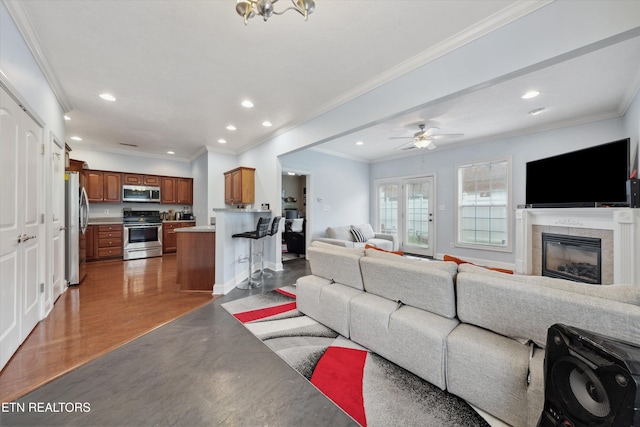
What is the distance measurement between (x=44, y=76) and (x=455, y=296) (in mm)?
4459

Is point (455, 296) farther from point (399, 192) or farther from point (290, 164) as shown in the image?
point (399, 192)

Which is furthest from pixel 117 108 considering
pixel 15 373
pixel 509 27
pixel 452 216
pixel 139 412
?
pixel 452 216

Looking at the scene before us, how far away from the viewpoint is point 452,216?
5578mm

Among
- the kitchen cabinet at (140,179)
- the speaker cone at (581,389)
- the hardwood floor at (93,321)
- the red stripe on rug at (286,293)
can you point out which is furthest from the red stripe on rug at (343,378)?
the kitchen cabinet at (140,179)

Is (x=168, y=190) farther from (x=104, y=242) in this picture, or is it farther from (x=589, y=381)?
(x=589, y=381)

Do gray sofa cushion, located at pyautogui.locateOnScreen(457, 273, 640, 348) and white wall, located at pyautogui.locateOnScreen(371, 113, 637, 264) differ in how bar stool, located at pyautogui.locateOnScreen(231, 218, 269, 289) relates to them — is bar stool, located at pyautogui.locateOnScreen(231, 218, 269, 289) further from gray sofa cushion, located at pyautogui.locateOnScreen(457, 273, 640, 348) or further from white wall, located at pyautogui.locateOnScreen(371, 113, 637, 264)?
white wall, located at pyautogui.locateOnScreen(371, 113, 637, 264)

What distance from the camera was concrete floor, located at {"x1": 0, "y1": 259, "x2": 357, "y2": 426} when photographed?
1.38 meters

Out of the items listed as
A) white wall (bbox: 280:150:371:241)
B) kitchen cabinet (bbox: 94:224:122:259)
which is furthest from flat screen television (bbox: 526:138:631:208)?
kitchen cabinet (bbox: 94:224:122:259)

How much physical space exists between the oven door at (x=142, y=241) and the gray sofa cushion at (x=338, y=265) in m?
5.18

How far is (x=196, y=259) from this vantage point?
12.0 ft

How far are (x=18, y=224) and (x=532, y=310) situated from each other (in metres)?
3.80

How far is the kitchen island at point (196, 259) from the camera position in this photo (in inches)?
143

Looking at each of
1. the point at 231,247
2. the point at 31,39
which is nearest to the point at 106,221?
the point at 231,247

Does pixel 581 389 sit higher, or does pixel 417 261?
pixel 417 261
